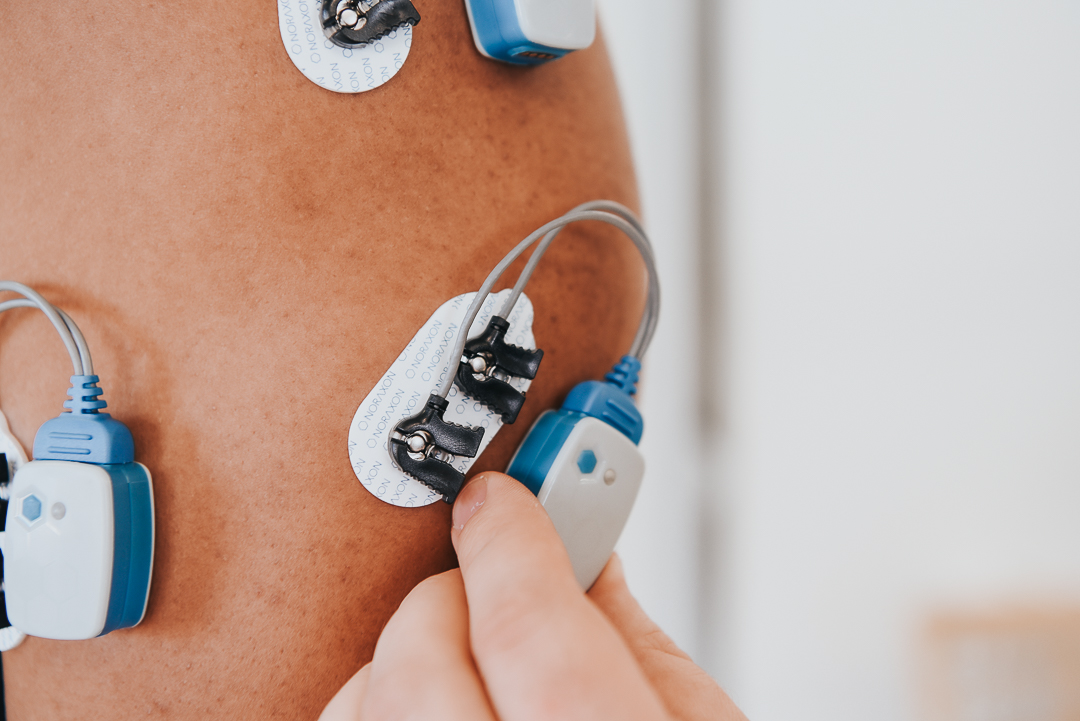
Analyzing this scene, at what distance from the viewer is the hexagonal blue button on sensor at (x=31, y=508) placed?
0.34 metres

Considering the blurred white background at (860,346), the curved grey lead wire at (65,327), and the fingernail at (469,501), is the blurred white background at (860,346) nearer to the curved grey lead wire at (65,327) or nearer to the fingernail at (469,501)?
the fingernail at (469,501)

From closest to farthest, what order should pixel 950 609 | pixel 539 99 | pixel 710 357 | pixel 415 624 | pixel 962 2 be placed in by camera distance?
pixel 415 624
pixel 539 99
pixel 962 2
pixel 950 609
pixel 710 357

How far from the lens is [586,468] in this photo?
413 mm

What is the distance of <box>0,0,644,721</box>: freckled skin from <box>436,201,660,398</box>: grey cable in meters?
0.03

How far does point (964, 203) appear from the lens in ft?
2.38

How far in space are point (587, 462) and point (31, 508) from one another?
1.11ft

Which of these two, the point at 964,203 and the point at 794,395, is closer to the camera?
the point at 964,203

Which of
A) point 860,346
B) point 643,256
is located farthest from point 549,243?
point 860,346

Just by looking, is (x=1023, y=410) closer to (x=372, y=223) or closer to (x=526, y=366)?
(x=526, y=366)

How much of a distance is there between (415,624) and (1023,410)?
0.80m

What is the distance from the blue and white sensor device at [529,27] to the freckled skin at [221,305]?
2.2 inches

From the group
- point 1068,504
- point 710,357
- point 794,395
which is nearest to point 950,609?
point 1068,504

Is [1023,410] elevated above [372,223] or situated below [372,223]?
below

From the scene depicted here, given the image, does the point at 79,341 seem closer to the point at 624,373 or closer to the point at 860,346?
the point at 624,373
